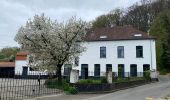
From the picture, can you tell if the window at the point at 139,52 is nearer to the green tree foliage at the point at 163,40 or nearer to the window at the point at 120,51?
the window at the point at 120,51

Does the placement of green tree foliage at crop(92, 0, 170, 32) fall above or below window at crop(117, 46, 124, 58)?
above

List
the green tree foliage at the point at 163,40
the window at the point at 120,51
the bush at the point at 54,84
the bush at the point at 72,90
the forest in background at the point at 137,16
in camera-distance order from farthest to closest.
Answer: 1. the forest in background at the point at 137,16
2. the green tree foliage at the point at 163,40
3. the window at the point at 120,51
4. the bush at the point at 54,84
5. the bush at the point at 72,90

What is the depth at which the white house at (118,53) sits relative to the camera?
136ft

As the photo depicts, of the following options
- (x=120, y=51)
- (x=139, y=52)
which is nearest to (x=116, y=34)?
(x=120, y=51)

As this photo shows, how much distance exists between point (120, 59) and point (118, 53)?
1068mm

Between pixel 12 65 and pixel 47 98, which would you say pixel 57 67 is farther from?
pixel 12 65

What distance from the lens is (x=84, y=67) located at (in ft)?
147

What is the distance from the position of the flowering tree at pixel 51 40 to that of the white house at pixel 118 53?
13789mm

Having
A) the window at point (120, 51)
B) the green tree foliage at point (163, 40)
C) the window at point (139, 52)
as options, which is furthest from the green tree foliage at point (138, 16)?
the window at point (139, 52)

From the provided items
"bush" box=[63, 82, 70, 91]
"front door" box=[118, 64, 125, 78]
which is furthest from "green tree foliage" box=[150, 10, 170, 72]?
"bush" box=[63, 82, 70, 91]

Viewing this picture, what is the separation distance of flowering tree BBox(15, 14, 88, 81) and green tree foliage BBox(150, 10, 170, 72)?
32.6 metres

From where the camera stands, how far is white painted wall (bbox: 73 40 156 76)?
4138 cm

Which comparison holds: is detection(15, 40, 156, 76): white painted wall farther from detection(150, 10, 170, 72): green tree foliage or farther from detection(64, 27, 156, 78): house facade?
detection(150, 10, 170, 72): green tree foliage

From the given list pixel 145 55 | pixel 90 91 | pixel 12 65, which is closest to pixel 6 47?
pixel 12 65
